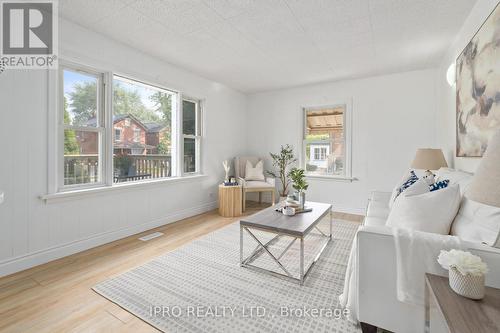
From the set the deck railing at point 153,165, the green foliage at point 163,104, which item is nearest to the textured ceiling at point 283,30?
the green foliage at point 163,104

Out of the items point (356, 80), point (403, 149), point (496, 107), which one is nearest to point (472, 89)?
point (496, 107)

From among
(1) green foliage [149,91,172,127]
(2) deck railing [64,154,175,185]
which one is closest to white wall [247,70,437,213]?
(1) green foliage [149,91,172,127]

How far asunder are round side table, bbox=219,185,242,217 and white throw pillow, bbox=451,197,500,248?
313 centimetres

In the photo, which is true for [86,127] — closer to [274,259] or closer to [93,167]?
[93,167]

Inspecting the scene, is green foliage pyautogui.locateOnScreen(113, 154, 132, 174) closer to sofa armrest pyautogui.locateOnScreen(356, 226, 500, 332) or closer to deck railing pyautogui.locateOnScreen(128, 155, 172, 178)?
deck railing pyautogui.locateOnScreen(128, 155, 172, 178)

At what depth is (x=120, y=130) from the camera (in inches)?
126

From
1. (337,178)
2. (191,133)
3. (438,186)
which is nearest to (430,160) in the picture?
(438,186)

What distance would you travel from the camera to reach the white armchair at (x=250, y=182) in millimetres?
4512

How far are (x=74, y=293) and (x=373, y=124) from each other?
15.4 ft

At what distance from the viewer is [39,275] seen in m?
2.16

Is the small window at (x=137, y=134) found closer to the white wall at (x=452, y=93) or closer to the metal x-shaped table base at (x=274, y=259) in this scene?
the metal x-shaped table base at (x=274, y=259)

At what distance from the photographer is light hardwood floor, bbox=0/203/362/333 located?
5.11ft

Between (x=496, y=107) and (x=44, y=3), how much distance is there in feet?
12.9

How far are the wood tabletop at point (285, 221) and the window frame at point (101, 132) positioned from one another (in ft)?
6.00
